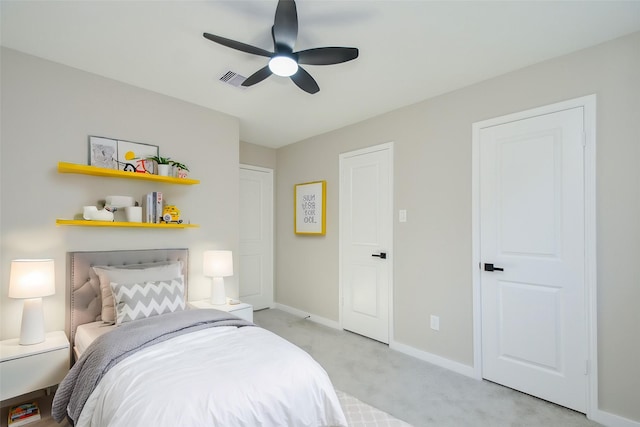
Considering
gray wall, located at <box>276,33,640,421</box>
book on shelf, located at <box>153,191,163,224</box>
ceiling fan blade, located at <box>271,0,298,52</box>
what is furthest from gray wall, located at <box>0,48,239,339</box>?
ceiling fan blade, located at <box>271,0,298,52</box>

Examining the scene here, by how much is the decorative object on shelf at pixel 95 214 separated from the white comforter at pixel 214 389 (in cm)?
130

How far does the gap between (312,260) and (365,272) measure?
0.89 m

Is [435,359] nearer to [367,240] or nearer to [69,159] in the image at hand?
[367,240]

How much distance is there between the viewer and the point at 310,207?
4.18 meters

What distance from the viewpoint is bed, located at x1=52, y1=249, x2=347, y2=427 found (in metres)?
1.27

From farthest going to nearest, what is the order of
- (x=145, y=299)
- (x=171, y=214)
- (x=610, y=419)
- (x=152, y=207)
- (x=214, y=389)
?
(x=171, y=214) < (x=152, y=207) < (x=145, y=299) < (x=610, y=419) < (x=214, y=389)

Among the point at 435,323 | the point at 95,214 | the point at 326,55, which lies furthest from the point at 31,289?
the point at 435,323

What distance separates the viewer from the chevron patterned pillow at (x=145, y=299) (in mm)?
2232

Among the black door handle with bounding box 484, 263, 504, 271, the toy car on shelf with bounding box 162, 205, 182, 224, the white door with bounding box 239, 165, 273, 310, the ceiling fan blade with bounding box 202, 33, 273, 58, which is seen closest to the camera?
the ceiling fan blade with bounding box 202, 33, 273, 58

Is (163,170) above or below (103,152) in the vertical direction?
below

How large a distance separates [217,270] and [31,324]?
1301 millimetres

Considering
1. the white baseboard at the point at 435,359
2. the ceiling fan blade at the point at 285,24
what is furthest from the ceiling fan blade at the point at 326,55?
the white baseboard at the point at 435,359

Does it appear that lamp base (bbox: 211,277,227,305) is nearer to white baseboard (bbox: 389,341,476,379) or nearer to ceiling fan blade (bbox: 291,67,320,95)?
white baseboard (bbox: 389,341,476,379)

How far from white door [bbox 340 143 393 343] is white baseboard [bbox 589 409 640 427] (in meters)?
1.67
